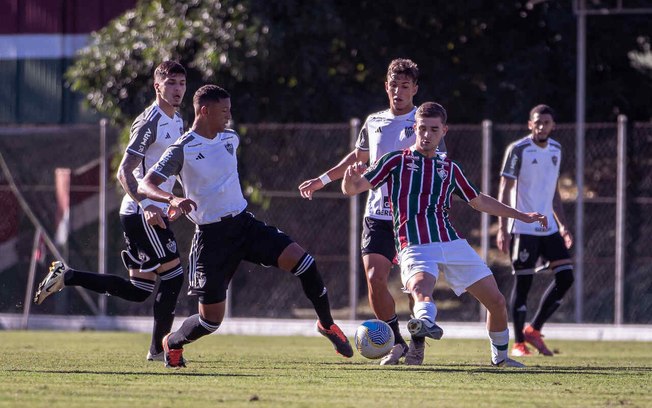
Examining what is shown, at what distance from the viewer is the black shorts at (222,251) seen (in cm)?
908

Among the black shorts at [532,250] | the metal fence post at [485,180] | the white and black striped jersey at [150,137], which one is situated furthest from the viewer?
the metal fence post at [485,180]

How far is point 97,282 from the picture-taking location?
10.1 meters

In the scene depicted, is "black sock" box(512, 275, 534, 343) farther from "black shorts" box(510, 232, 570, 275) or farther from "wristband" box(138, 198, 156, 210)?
"wristband" box(138, 198, 156, 210)

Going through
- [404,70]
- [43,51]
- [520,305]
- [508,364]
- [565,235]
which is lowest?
[508,364]

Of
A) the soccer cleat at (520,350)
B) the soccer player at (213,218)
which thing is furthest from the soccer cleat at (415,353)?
the soccer cleat at (520,350)

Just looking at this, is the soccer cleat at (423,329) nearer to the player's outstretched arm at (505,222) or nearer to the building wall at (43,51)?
the player's outstretched arm at (505,222)

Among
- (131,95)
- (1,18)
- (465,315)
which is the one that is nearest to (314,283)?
(465,315)

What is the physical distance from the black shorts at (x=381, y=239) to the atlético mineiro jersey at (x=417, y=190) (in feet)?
2.37

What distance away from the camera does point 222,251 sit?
29.8 ft

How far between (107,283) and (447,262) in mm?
2796

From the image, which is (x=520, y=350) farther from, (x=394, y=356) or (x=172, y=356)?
(x=172, y=356)

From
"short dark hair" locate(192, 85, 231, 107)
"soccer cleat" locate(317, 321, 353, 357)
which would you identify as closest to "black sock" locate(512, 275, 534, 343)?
"soccer cleat" locate(317, 321, 353, 357)

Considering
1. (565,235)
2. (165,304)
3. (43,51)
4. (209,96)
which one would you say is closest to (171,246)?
(165,304)

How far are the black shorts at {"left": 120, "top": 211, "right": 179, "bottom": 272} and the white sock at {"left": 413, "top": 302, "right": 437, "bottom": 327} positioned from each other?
7.37 feet
